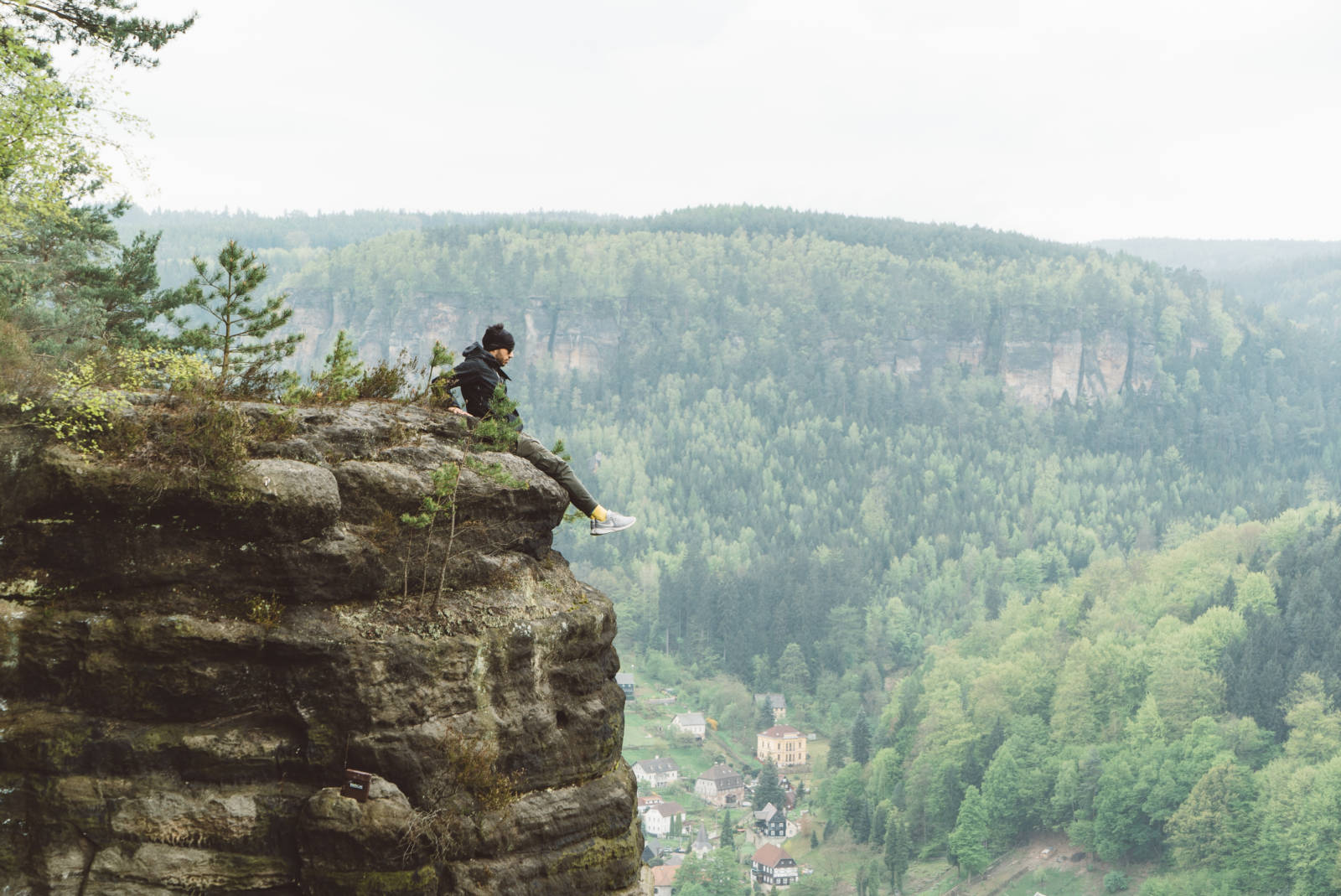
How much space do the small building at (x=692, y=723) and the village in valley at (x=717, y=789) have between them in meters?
0.09

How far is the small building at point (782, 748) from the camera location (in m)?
129

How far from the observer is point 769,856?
316 feet

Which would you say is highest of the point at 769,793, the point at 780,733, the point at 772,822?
the point at 769,793

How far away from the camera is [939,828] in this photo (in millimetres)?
100438

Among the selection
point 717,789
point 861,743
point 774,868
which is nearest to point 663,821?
point 717,789

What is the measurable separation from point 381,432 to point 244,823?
10.9 ft

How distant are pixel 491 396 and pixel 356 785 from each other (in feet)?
12.7

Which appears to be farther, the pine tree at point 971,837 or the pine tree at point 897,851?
the pine tree at point 897,851

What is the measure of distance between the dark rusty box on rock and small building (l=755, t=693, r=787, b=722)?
135 m

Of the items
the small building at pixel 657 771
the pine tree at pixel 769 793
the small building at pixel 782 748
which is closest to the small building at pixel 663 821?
the pine tree at pixel 769 793

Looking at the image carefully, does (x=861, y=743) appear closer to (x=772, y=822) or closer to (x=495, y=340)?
(x=772, y=822)

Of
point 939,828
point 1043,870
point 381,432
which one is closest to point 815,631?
point 939,828

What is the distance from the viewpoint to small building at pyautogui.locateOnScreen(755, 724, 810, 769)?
129m

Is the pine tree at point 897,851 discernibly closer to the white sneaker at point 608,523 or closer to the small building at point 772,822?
the small building at point 772,822
